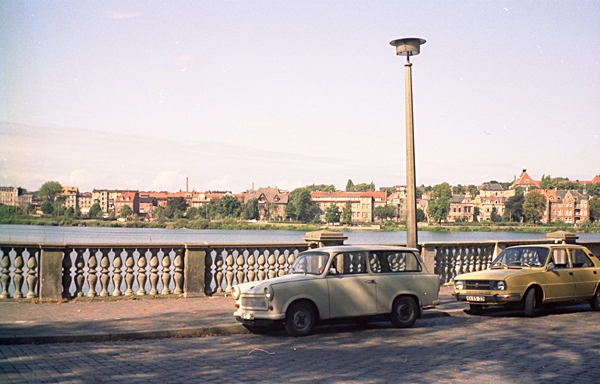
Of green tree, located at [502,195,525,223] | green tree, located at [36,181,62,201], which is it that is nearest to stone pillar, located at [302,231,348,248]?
green tree, located at [36,181,62,201]

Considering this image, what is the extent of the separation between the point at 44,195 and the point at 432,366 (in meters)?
19.5

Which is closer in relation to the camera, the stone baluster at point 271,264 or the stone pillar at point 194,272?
the stone pillar at point 194,272

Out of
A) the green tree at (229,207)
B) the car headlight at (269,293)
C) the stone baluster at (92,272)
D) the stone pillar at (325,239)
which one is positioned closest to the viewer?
the car headlight at (269,293)

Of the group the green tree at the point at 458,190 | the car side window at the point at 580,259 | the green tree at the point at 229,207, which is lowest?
the car side window at the point at 580,259

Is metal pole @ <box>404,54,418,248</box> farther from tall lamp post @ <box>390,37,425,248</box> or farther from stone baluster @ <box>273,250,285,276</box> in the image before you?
stone baluster @ <box>273,250,285,276</box>

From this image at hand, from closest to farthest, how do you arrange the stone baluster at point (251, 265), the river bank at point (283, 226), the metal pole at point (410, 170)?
the stone baluster at point (251, 265)
the metal pole at point (410, 170)
the river bank at point (283, 226)

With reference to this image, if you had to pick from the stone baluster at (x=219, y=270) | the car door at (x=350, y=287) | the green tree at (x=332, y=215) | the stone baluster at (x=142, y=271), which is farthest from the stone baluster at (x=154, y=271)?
the green tree at (x=332, y=215)

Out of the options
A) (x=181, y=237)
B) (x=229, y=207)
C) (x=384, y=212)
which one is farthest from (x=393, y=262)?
(x=384, y=212)

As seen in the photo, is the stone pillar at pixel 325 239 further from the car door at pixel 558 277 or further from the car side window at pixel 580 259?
the car side window at pixel 580 259

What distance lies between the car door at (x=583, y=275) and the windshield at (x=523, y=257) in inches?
31.3

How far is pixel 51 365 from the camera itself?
28.9 feet

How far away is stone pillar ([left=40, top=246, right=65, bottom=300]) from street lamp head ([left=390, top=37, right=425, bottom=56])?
28.4ft

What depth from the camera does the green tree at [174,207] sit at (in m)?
82.3

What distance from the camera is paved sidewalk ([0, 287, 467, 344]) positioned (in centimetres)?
1072
